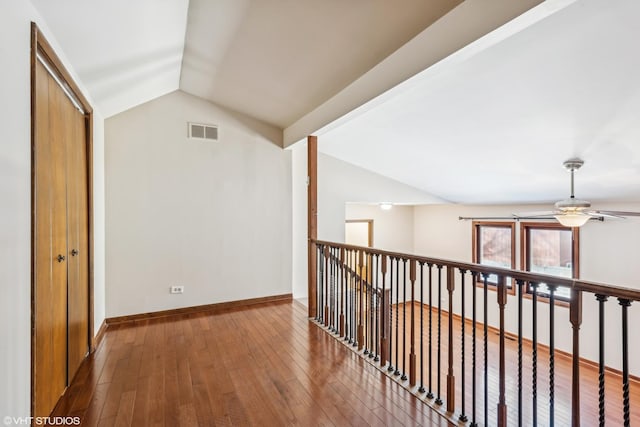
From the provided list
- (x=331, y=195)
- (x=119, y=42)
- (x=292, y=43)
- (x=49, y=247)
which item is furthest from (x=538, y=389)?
(x=119, y=42)

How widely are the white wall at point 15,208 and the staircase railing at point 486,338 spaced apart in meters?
2.17

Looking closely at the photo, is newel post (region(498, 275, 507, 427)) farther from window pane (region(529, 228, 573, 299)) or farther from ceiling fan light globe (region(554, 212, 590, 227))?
window pane (region(529, 228, 573, 299))

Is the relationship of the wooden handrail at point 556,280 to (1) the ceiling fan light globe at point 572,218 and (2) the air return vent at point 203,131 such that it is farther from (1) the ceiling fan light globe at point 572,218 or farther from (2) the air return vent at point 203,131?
(2) the air return vent at point 203,131

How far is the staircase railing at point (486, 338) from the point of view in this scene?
152cm

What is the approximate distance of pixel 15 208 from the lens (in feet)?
5.01

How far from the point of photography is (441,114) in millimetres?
3533

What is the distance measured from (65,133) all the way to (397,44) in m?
2.52

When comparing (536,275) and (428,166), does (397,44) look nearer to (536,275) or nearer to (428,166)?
(536,275)

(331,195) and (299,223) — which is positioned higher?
(331,195)

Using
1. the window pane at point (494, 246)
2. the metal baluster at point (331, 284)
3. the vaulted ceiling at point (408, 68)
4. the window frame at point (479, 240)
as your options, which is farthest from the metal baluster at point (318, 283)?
the window pane at point (494, 246)

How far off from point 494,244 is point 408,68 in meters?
5.54

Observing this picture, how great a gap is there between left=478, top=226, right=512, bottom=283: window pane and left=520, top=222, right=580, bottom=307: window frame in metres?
0.31

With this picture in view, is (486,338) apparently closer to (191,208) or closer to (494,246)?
(191,208)

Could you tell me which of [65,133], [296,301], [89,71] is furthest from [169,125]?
[296,301]
